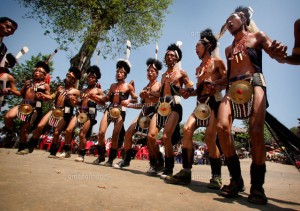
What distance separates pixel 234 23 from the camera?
3.47m

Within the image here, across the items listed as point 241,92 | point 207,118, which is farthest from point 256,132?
point 207,118

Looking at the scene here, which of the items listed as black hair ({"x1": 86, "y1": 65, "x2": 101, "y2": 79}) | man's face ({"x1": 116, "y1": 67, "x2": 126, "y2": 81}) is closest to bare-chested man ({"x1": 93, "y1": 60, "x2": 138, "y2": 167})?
man's face ({"x1": 116, "y1": 67, "x2": 126, "y2": 81})

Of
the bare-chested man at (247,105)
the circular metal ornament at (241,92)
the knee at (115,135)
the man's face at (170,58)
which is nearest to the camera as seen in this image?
the bare-chested man at (247,105)

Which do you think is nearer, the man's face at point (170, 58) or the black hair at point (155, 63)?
the man's face at point (170, 58)

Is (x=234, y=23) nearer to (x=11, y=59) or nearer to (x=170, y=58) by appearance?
(x=170, y=58)

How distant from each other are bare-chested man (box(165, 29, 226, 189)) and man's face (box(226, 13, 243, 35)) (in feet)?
2.21

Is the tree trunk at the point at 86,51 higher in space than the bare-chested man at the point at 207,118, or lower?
higher

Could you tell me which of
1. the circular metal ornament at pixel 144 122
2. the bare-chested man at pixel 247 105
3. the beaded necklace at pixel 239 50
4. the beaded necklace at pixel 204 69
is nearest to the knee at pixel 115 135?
the circular metal ornament at pixel 144 122

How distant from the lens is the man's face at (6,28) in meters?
4.45

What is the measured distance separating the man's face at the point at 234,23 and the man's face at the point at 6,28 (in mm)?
3985

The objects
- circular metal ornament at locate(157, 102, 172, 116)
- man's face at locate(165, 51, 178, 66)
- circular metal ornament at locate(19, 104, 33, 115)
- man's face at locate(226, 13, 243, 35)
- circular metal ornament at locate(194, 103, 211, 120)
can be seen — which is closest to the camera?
man's face at locate(226, 13, 243, 35)

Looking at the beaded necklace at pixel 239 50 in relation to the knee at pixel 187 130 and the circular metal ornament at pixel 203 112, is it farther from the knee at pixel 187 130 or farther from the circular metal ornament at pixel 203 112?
the knee at pixel 187 130

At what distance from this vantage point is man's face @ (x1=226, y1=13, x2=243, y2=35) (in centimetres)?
345

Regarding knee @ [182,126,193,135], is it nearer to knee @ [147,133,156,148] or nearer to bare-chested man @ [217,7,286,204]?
bare-chested man @ [217,7,286,204]
